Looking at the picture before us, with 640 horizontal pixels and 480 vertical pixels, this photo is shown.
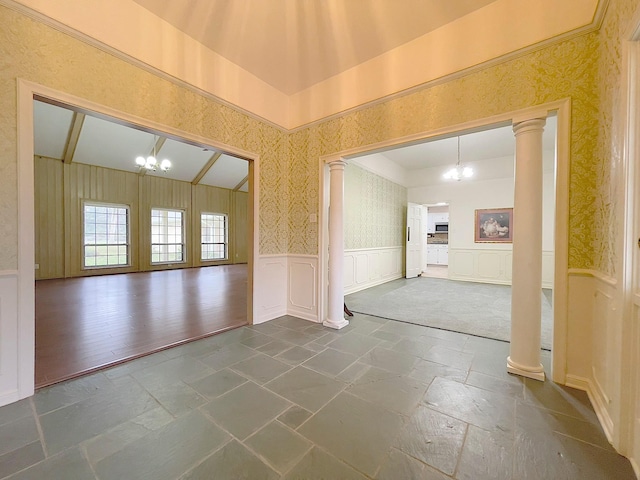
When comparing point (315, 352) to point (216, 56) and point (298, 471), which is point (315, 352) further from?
point (216, 56)

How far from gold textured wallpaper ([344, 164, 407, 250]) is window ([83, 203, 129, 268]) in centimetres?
725

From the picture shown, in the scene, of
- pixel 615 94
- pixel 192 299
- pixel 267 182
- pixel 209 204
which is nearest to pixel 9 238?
pixel 267 182

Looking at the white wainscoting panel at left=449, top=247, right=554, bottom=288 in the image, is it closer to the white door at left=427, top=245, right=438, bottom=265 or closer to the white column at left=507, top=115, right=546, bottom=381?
the white door at left=427, top=245, right=438, bottom=265

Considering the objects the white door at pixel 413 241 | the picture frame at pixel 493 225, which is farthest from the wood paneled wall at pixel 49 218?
the picture frame at pixel 493 225

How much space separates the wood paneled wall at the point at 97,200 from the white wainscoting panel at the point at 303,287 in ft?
8.11

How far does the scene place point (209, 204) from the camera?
10.2 meters

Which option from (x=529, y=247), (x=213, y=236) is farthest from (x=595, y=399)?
(x=213, y=236)

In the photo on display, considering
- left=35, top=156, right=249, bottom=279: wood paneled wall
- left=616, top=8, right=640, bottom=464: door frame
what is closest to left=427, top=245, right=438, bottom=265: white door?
left=35, top=156, right=249, bottom=279: wood paneled wall

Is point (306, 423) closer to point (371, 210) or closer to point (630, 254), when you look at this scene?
point (630, 254)

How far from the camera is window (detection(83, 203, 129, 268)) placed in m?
7.50

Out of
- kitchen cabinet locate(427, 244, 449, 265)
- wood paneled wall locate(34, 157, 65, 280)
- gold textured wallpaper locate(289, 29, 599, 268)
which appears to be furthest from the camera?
kitchen cabinet locate(427, 244, 449, 265)

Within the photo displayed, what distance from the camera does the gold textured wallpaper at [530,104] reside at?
1.96m

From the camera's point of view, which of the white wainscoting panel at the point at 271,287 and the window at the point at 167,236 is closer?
the white wainscoting panel at the point at 271,287

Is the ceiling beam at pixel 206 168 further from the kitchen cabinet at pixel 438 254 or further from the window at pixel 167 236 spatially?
the kitchen cabinet at pixel 438 254
